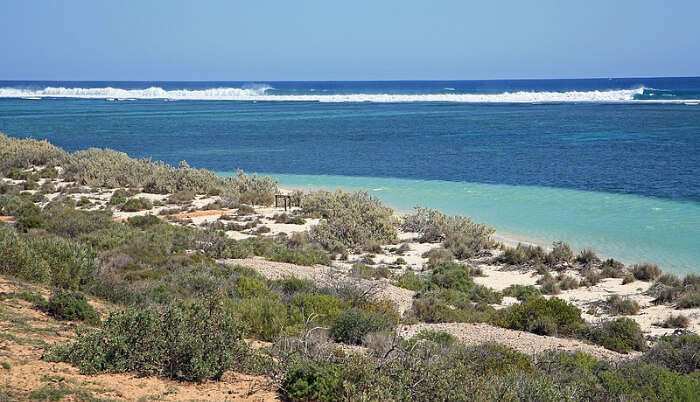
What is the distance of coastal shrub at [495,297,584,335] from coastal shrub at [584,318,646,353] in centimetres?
34

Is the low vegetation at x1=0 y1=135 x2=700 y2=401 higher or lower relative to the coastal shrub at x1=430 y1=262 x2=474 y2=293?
higher

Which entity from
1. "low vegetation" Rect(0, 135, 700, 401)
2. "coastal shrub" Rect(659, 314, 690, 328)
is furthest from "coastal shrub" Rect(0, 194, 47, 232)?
"coastal shrub" Rect(659, 314, 690, 328)

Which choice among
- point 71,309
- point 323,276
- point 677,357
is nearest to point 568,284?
point 323,276

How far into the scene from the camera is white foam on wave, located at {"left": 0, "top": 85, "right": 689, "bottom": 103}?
118188 mm

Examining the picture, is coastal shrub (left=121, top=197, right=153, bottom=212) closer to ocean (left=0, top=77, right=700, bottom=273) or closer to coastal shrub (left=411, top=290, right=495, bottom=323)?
ocean (left=0, top=77, right=700, bottom=273)

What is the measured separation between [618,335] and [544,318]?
3.99ft

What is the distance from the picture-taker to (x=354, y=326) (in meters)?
9.82

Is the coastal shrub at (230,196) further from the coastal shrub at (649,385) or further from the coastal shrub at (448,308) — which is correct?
the coastal shrub at (649,385)

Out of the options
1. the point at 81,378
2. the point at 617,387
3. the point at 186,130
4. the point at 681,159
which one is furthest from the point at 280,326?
the point at 186,130

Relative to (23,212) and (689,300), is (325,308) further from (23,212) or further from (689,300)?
(23,212)

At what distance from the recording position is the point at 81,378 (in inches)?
262

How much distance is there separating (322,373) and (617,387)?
338 centimetres

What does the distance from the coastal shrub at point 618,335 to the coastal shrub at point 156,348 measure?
21.5 feet

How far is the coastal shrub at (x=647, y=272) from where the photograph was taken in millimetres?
15203
